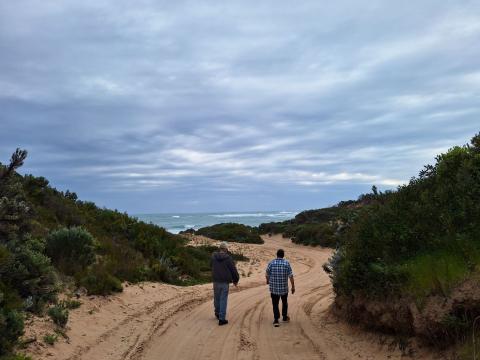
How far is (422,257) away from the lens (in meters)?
8.03

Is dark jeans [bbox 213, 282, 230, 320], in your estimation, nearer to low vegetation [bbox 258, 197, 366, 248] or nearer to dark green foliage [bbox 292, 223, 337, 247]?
low vegetation [bbox 258, 197, 366, 248]

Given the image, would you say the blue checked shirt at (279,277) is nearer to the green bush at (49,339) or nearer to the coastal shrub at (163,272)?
the green bush at (49,339)

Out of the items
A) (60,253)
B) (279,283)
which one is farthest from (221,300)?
(60,253)

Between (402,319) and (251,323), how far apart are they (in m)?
4.21

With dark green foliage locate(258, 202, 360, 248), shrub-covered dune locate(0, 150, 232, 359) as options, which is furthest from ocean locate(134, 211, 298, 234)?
shrub-covered dune locate(0, 150, 232, 359)

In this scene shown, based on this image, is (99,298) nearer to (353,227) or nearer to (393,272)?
(353,227)

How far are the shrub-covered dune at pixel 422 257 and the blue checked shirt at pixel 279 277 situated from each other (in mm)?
1133

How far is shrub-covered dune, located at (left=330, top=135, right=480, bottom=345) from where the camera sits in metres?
6.68

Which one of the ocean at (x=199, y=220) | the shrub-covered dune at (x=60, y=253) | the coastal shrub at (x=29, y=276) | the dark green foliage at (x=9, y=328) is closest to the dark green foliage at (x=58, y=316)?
the shrub-covered dune at (x=60, y=253)

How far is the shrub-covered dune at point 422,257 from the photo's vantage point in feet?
21.9

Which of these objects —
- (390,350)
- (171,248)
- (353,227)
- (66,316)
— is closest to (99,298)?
(66,316)

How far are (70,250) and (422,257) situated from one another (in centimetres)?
964

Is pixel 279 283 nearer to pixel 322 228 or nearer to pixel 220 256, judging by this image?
pixel 220 256

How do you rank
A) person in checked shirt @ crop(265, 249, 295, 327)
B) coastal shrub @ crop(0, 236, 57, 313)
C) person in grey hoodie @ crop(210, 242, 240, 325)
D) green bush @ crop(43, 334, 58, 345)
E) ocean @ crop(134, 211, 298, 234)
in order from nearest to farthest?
1. green bush @ crop(43, 334, 58, 345)
2. coastal shrub @ crop(0, 236, 57, 313)
3. person in checked shirt @ crop(265, 249, 295, 327)
4. person in grey hoodie @ crop(210, 242, 240, 325)
5. ocean @ crop(134, 211, 298, 234)
